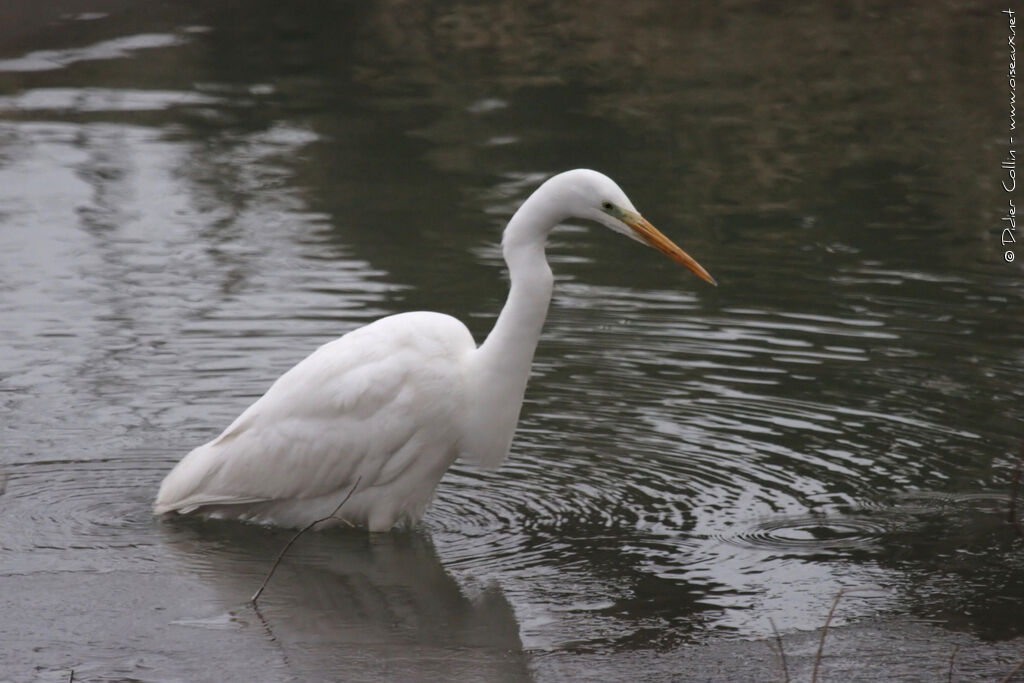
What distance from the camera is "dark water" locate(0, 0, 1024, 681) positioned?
6.45m

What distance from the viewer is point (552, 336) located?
34.2ft

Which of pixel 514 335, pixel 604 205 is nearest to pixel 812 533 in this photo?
A: pixel 514 335

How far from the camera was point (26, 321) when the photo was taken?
414 inches

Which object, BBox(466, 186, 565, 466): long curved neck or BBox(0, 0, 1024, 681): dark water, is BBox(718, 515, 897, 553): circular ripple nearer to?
BBox(0, 0, 1024, 681): dark water

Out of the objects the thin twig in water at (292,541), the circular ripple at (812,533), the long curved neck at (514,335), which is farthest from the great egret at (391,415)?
the circular ripple at (812,533)

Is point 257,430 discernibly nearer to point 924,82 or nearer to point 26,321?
point 26,321

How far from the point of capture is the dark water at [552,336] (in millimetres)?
6449

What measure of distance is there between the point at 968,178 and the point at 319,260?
20.3 feet

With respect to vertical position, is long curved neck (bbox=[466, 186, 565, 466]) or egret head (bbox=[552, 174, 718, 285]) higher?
egret head (bbox=[552, 174, 718, 285])

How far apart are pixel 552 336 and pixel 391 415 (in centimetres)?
316

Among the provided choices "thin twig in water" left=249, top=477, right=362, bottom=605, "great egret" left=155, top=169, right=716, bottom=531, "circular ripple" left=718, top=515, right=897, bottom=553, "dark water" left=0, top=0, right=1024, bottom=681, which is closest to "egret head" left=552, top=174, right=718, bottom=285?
"great egret" left=155, top=169, right=716, bottom=531

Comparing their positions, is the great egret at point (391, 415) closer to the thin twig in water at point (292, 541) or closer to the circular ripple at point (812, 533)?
the thin twig in water at point (292, 541)

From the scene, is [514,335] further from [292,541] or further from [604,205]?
[292,541]

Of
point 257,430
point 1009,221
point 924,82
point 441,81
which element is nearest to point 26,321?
point 257,430
